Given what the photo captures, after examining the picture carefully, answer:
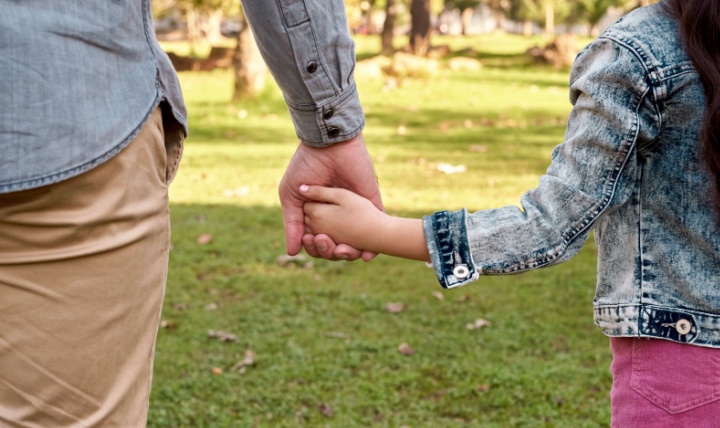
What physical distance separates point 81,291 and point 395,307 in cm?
342

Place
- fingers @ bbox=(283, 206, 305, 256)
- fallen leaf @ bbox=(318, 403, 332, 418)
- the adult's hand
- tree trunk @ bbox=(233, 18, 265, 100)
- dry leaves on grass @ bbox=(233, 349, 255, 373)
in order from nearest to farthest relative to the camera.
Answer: the adult's hand
fingers @ bbox=(283, 206, 305, 256)
fallen leaf @ bbox=(318, 403, 332, 418)
dry leaves on grass @ bbox=(233, 349, 255, 373)
tree trunk @ bbox=(233, 18, 265, 100)

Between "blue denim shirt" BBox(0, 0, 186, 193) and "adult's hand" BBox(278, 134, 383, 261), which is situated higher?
"blue denim shirt" BBox(0, 0, 186, 193)

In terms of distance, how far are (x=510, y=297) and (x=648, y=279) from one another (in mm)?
3244

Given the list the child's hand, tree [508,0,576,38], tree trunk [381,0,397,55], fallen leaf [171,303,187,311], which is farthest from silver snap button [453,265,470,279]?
tree [508,0,576,38]

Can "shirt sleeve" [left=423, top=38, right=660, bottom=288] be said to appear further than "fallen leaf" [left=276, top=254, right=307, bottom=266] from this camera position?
No

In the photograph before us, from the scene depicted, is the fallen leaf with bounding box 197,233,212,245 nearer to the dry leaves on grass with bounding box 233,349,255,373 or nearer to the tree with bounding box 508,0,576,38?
the dry leaves on grass with bounding box 233,349,255,373

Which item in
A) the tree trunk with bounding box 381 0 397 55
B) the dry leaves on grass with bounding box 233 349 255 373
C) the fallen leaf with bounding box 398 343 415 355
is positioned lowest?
the tree trunk with bounding box 381 0 397 55

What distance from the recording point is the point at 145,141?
1469mm

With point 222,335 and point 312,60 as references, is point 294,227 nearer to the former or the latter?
point 312,60

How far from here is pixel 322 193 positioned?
6.80 feet

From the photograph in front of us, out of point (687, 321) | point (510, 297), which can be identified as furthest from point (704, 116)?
point (510, 297)

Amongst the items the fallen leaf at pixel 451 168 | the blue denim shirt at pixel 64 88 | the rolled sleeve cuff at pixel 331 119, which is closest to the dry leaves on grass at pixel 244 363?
the rolled sleeve cuff at pixel 331 119

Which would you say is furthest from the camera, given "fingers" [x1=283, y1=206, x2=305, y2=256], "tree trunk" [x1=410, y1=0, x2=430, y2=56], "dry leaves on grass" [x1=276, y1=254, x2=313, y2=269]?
"tree trunk" [x1=410, y1=0, x2=430, y2=56]

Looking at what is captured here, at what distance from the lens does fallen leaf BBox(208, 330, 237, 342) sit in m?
4.33
